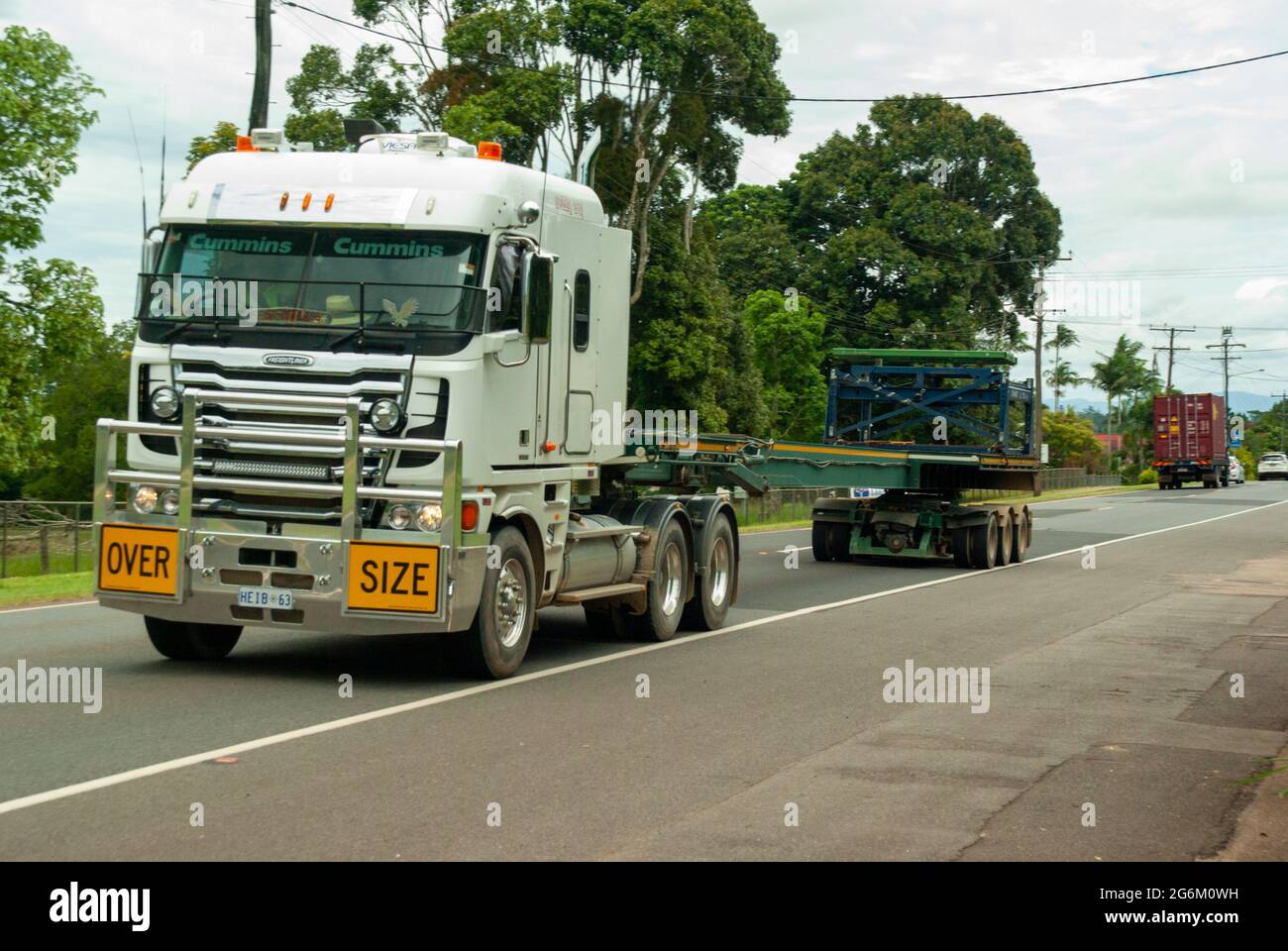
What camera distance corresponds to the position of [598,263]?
12.7 m

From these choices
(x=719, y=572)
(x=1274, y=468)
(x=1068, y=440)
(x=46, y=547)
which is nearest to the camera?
(x=719, y=572)

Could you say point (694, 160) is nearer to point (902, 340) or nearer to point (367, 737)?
point (902, 340)

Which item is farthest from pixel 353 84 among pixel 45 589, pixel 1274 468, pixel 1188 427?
pixel 1274 468

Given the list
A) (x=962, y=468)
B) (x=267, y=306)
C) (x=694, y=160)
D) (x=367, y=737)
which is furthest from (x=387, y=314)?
(x=694, y=160)

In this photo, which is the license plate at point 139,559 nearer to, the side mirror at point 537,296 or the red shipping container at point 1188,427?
the side mirror at point 537,296

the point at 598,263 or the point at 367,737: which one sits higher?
the point at 598,263

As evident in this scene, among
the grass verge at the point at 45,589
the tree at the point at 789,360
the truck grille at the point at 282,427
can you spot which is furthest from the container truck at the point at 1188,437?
the truck grille at the point at 282,427

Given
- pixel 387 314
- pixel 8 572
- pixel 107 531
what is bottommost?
pixel 8 572

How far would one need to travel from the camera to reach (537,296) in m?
10.9

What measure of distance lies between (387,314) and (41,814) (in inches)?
180

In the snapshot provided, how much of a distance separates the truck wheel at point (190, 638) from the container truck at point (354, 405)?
23 millimetres

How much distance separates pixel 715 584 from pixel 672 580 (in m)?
0.93

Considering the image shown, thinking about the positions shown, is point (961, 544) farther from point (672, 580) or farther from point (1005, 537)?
point (672, 580)

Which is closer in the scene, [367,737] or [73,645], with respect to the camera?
[367,737]
